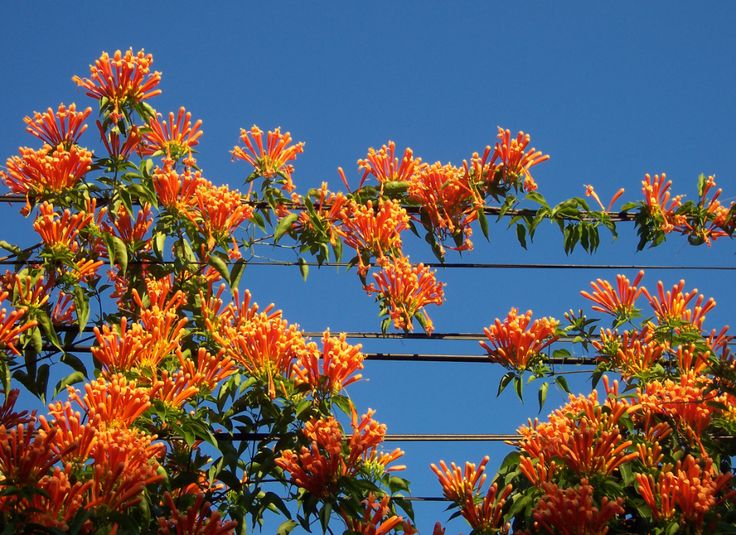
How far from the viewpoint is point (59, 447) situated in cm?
477

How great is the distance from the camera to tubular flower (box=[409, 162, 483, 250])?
22.8ft

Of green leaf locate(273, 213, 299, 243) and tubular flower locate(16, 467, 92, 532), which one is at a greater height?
green leaf locate(273, 213, 299, 243)

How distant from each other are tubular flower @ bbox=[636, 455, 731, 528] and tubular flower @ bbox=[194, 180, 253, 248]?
2.88 m

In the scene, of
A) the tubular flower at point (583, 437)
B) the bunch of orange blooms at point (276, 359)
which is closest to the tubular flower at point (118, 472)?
the bunch of orange blooms at point (276, 359)

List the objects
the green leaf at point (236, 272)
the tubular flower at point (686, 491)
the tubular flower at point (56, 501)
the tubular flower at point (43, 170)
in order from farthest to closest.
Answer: the green leaf at point (236, 272), the tubular flower at point (43, 170), the tubular flower at point (686, 491), the tubular flower at point (56, 501)

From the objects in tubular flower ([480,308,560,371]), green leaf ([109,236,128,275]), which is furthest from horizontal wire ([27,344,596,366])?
green leaf ([109,236,128,275])

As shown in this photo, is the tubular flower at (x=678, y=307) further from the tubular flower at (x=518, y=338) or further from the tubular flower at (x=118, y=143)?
the tubular flower at (x=118, y=143)

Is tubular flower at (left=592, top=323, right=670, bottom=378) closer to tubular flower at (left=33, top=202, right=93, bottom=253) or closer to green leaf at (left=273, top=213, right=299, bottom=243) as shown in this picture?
green leaf at (left=273, top=213, right=299, bottom=243)

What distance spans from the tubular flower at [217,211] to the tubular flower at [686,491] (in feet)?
9.44

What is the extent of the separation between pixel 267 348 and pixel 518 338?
1647mm

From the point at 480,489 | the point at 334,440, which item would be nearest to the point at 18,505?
the point at 334,440

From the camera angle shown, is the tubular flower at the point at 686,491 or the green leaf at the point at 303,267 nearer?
the tubular flower at the point at 686,491

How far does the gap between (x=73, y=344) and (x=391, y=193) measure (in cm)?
232

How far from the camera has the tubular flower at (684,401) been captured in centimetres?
556
